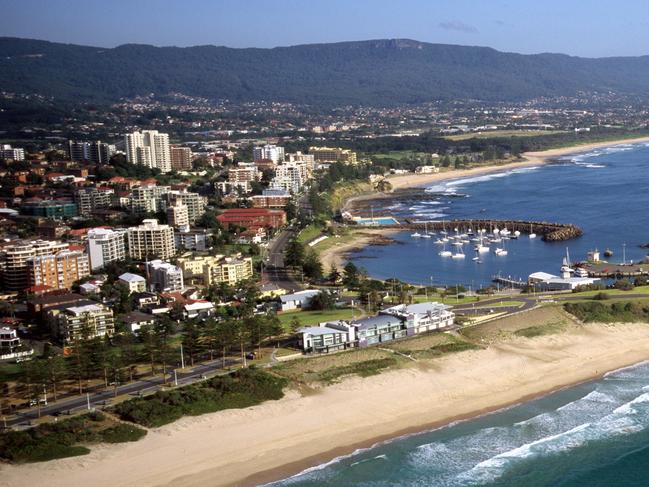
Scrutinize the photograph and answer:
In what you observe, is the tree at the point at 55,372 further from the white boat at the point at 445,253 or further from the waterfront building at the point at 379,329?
the white boat at the point at 445,253

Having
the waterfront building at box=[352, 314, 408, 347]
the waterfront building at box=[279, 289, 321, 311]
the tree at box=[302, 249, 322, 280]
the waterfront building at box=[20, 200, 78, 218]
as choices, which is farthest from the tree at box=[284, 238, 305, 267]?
the waterfront building at box=[20, 200, 78, 218]

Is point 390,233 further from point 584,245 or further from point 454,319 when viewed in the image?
point 454,319

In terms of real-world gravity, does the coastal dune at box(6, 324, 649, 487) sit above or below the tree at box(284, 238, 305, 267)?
below

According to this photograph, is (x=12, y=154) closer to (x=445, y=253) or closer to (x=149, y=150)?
(x=149, y=150)

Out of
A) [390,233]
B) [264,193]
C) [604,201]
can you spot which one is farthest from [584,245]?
[264,193]

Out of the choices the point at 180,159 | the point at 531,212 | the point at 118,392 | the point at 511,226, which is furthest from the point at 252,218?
the point at 118,392

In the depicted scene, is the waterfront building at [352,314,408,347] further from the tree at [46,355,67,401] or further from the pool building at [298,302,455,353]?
the tree at [46,355,67,401]
